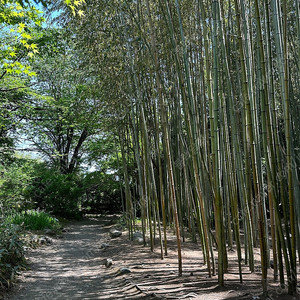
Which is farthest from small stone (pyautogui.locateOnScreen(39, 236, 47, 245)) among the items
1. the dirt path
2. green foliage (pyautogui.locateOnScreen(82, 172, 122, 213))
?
green foliage (pyautogui.locateOnScreen(82, 172, 122, 213))

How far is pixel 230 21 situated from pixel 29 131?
9195mm

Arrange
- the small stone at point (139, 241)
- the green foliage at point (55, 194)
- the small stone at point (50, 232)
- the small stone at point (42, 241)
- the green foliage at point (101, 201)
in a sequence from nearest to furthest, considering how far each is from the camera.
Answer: the small stone at point (139, 241) → the small stone at point (42, 241) → the small stone at point (50, 232) → the green foliage at point (55, 194) → the green foliage at point (101, 201)

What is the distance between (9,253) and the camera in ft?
11.7

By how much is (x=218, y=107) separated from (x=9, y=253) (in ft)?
9.61

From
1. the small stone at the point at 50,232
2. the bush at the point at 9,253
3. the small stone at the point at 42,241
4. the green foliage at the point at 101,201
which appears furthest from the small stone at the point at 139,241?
the green foliage at the point at 101,201

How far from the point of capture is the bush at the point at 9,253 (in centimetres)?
322

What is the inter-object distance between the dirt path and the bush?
5.9 inches

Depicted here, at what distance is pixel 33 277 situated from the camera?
3.45 meters

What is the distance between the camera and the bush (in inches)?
127

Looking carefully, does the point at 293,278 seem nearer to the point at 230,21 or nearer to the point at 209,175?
the point at 209,175

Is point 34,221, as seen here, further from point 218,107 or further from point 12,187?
point 218,107

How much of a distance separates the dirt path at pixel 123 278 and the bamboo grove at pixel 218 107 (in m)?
0.15

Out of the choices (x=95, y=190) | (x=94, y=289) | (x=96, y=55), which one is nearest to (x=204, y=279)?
(x=94, y=289)

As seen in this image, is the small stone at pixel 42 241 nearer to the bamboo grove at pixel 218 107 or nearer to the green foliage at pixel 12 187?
the green foliage at pixel 12 187
